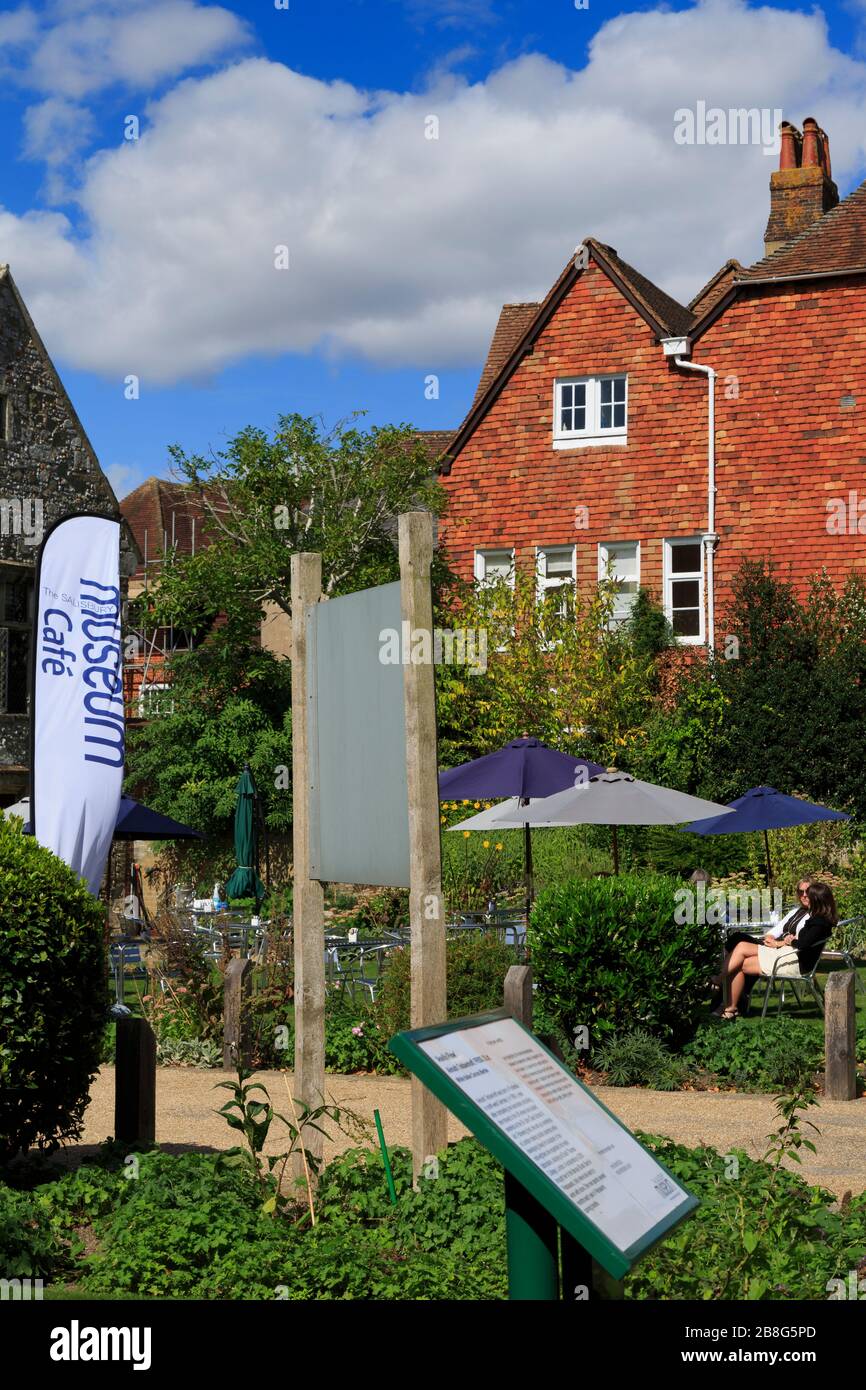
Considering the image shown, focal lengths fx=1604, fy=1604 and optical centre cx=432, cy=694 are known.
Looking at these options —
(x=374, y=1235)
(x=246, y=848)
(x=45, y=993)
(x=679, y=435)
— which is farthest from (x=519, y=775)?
(x=679, y=435)

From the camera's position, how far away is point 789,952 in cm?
1402

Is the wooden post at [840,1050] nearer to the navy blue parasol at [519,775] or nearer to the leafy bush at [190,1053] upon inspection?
the leafy bush at [190,1053]

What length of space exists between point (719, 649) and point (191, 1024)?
52.9 feet

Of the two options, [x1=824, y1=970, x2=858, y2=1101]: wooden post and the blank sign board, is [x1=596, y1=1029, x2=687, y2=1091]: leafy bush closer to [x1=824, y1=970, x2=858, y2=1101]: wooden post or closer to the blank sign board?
[x1=824, y1=970, x2=858, y2=1101]: wooden post

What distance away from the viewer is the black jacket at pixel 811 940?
46.0 ft

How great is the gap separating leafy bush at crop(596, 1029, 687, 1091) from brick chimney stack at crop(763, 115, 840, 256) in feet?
77.9

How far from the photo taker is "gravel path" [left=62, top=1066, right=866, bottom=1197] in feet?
28.8

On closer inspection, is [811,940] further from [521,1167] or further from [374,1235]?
[521,1167]

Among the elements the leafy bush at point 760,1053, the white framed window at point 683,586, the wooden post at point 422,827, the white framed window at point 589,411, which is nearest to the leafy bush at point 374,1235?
the wooden post at point 422,827

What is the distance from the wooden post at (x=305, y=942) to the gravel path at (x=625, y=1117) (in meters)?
0.96

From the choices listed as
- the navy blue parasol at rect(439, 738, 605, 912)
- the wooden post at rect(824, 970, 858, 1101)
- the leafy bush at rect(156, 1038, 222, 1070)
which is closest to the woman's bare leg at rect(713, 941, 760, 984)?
the navy blue parasol at rect(439, 738, 605, 912)

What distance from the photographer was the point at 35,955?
7035 millimetres
